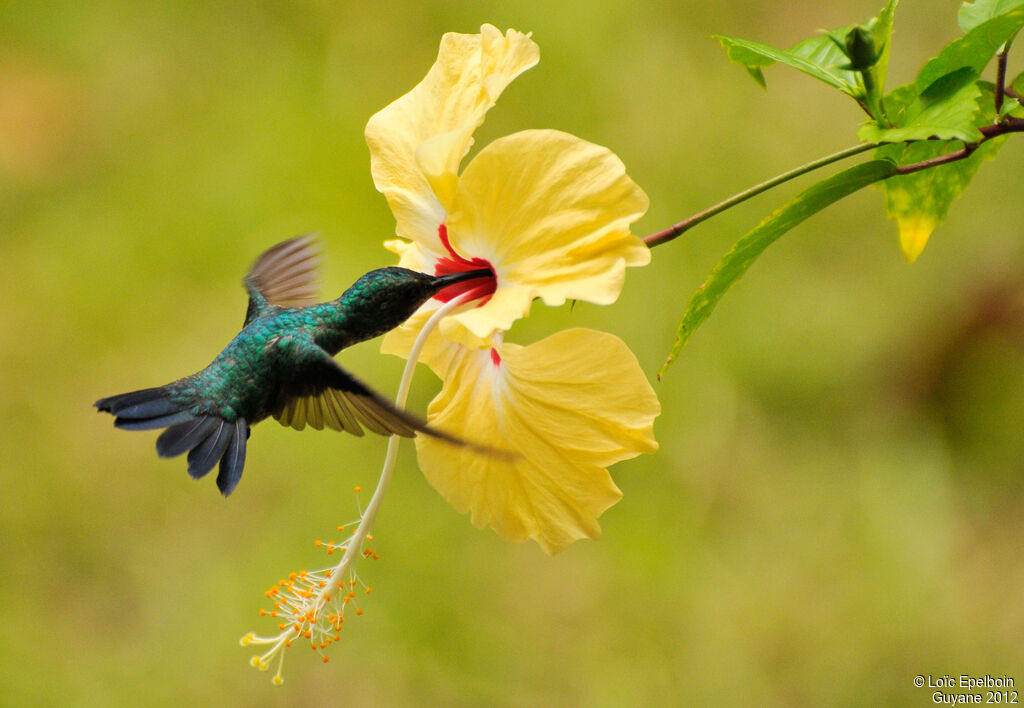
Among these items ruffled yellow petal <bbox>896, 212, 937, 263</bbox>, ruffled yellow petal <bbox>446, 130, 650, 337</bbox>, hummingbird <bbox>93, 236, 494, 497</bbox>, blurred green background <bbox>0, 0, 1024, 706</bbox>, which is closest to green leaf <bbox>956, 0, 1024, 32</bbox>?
ruffled yellow petal <bbox>896, 212, 937, 263</bbox>

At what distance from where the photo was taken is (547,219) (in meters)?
0.63

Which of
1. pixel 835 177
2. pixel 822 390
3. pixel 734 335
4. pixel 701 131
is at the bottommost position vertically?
pixel 822 390

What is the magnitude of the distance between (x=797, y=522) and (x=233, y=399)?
3.84ft

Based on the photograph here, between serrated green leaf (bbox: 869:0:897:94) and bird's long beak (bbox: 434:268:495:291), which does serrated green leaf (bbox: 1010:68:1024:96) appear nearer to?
serrated green leaf (bbox: 869:0:897:94)

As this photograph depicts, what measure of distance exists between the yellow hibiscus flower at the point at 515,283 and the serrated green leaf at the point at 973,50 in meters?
0.20

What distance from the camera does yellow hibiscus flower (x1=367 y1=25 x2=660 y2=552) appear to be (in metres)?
0.60

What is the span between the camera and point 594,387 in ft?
2.18

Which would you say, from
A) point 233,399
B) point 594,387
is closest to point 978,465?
point 594,387

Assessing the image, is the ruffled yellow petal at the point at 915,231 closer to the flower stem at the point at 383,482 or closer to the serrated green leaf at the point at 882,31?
the serrated green leaf at the point at 882,31

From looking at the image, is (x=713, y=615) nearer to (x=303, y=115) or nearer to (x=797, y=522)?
(x=797, y=522)

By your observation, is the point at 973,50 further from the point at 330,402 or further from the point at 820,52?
the point at 330,402

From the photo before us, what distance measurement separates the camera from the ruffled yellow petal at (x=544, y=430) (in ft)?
2.16

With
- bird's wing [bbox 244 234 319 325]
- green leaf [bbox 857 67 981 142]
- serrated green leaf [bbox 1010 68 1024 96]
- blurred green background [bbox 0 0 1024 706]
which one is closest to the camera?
green leaf [bbox 857 67 981 142]

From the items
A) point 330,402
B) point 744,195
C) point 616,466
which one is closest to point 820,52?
point 744,195
